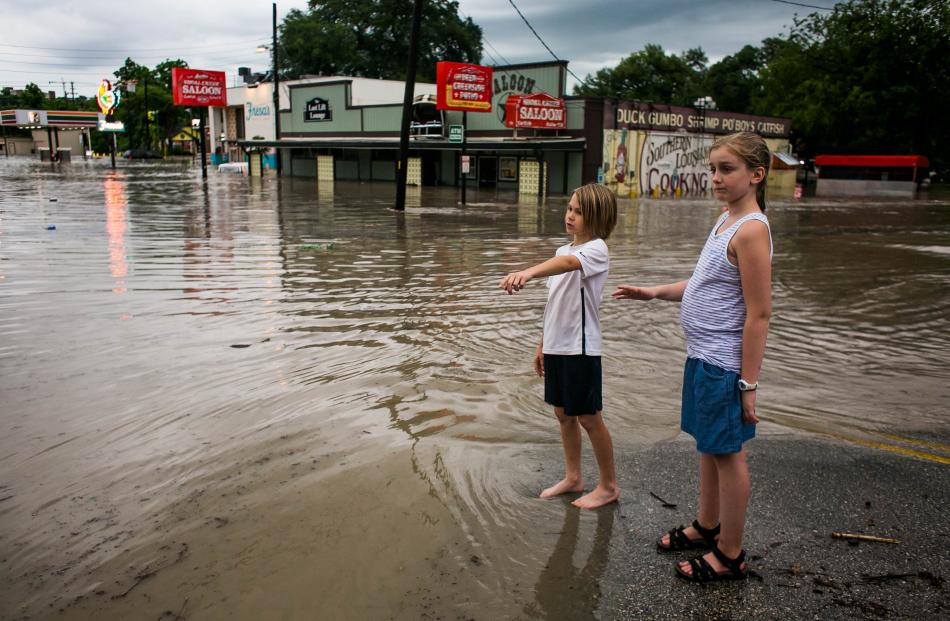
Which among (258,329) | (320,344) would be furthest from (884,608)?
(258,329)

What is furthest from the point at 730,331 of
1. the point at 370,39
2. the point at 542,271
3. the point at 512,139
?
the point at 370,39

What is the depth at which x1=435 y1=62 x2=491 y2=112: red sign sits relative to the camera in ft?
97.8

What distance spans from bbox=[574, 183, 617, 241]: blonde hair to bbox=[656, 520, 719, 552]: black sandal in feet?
4.63

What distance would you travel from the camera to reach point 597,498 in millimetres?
3730

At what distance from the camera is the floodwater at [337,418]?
309 cm

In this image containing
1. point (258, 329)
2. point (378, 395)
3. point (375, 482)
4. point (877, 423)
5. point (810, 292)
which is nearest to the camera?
point (375, 482)

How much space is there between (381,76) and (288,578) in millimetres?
85038

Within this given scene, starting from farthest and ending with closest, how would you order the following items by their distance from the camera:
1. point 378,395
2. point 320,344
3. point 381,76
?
point 381,76 < point 320,344 < point 378,395

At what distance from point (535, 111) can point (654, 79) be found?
53.0m

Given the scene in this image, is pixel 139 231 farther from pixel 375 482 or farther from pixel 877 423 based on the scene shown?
pixel 877 423

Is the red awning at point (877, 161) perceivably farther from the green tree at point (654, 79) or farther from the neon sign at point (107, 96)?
the neon sign at point (107, 96)

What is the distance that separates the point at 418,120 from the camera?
4106 centimetres

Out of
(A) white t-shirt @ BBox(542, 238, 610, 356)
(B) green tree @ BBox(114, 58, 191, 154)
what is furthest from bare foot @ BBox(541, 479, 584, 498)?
(B) green tree @ BBox(114, 58, 191, 154)

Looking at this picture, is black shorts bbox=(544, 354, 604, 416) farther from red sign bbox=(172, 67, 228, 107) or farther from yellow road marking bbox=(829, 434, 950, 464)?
red sign bbox=(172, 67, 228, 107)
